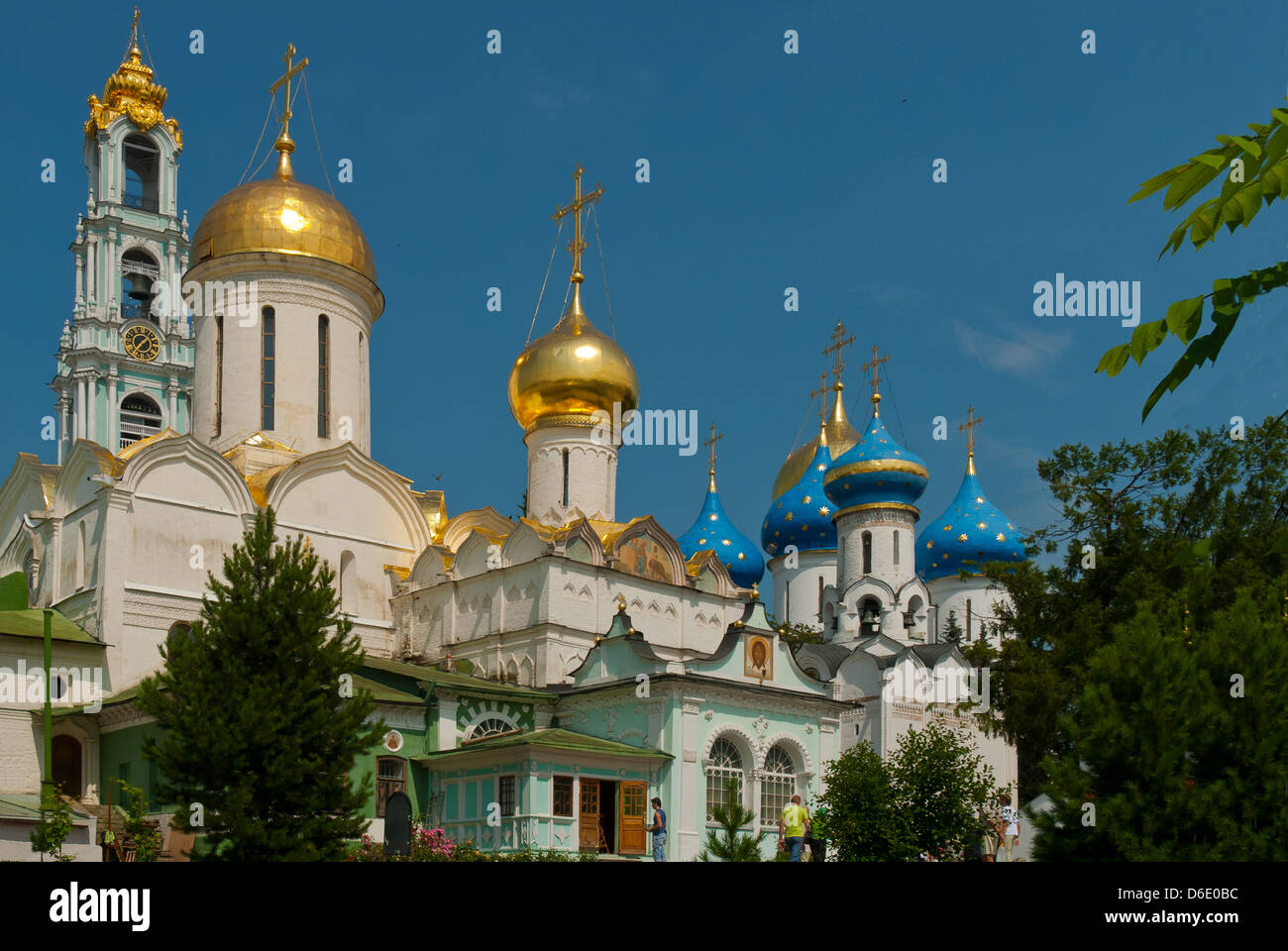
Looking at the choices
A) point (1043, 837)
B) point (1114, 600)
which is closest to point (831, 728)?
point (1114, 600)

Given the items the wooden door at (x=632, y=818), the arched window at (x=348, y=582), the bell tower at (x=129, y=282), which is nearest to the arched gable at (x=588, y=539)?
the arched window at (x=348, y=582)

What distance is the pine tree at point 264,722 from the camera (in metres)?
16.3

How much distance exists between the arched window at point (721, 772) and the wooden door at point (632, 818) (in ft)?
4.08

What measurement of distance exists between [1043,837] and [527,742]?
9872mm

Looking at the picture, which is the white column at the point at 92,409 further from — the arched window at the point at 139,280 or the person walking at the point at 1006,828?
the person walking at the point at 1006,828

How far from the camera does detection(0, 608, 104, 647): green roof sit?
2385 cm

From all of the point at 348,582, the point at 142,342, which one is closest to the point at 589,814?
the point at 348,582

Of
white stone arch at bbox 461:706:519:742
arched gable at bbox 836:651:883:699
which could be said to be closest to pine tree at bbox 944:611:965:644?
arched gable at bbox 836:651:883:699

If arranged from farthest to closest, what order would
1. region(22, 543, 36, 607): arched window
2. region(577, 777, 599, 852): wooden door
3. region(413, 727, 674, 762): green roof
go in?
region(22, 543, 36, 607): arched window, region(577, 777, 599, 852): wooden door, region(413, 727, 674, 762): green roof

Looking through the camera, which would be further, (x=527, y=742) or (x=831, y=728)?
(x=831, y=728)

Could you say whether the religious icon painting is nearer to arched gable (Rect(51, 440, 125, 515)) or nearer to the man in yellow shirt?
the man in yellow shirt

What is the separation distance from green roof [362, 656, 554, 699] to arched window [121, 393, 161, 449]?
3078 cm
